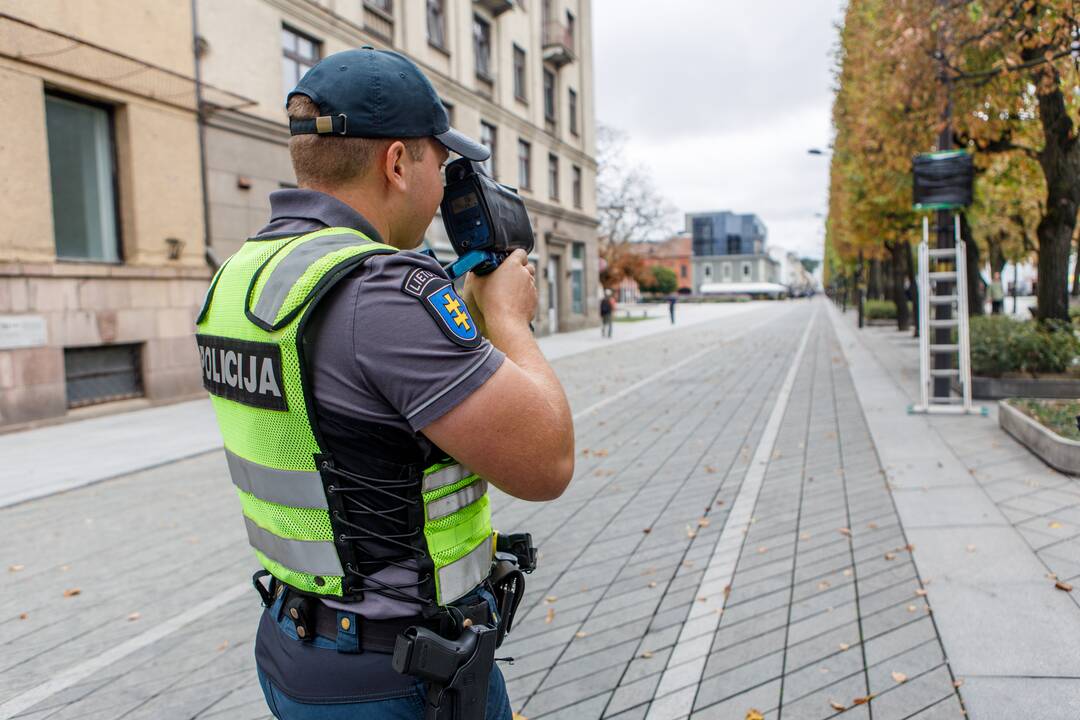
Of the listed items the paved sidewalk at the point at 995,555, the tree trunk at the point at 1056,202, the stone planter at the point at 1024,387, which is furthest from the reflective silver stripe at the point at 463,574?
the tree trunk at the point at 1056,202

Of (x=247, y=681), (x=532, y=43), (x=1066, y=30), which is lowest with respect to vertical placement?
(x=247, y=681)

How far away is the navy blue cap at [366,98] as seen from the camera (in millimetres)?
1358

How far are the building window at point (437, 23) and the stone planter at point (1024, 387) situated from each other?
17.3 meters

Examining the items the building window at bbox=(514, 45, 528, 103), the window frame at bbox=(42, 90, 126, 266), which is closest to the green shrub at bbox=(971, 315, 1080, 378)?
the window frame at bbox=(42, 90, 126, 266)

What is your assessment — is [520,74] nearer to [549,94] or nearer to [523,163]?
[549,94]

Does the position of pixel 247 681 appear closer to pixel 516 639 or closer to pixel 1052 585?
pixel 516 639

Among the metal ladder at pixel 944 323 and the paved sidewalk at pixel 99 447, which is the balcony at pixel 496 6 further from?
the metal ladder at pixel 944 323

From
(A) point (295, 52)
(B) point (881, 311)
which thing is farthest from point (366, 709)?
(B) point (881, 311)

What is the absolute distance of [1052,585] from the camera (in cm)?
411

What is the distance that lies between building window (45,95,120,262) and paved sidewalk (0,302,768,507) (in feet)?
8.99

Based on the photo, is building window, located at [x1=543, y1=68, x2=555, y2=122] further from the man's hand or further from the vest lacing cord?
the vest lacing cord

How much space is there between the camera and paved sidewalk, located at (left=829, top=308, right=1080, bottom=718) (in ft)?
10.5

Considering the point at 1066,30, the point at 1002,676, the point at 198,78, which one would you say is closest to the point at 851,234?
the point at 1066,30

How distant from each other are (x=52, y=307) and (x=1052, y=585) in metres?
12.1
